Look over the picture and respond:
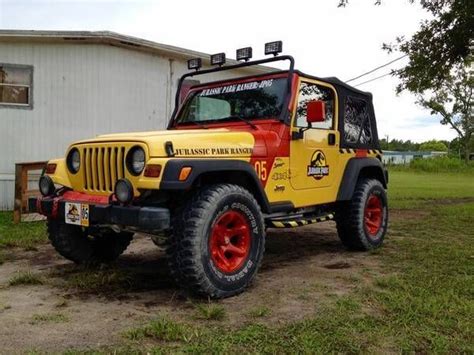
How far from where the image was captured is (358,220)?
20.6ft

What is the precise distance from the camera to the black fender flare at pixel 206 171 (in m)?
3.96

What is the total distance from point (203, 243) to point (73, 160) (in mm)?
1670

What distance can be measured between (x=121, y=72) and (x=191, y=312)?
7923 mm

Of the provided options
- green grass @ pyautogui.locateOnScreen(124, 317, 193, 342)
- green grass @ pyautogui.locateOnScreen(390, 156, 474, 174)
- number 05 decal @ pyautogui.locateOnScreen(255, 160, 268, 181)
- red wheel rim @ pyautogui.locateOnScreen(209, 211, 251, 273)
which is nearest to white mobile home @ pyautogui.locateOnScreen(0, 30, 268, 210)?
number 05 decal @ pyautogui.locateOnScreen(255, 160, 268, 181)

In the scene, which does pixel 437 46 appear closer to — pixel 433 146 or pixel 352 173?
pixel 352 173

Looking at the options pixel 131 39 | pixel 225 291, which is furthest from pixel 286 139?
pixel 131 39

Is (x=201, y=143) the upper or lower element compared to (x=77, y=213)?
upper

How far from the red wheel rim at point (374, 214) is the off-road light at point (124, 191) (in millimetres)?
3754

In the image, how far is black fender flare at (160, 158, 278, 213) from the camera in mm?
3961

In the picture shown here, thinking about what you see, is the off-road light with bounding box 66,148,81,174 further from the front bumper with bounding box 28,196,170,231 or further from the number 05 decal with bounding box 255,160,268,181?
the number 05 decal with bounding box 255,160,268,181

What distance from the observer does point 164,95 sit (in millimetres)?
11625

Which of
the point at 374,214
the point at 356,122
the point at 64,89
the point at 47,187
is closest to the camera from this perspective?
the point at 47,187

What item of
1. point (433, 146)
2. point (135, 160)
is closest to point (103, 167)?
point (135, 160)

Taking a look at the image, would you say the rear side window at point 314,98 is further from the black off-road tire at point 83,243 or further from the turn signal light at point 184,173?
the black off-road tire at point 83,243
